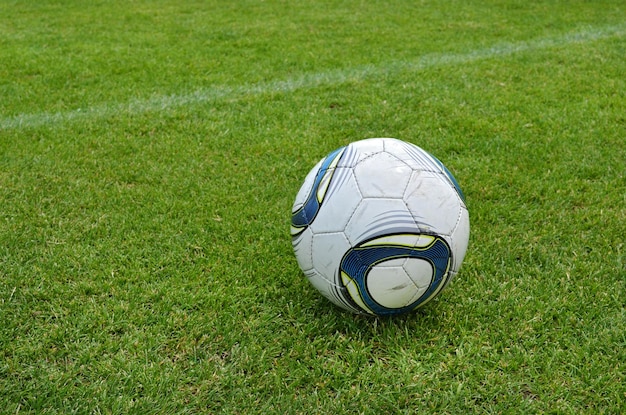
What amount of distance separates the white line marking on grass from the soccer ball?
10.1ft

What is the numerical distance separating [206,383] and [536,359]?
1.34 metres

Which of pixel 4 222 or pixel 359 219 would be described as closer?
pixel 359 219

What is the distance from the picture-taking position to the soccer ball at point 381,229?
2393 mm

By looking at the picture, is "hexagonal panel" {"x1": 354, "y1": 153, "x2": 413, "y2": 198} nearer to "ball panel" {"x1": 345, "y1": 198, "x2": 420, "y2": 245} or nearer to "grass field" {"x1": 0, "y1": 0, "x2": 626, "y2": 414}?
"ball panel" {"x1": 345, "y1": 198, "x2": 420, "y2": 245}

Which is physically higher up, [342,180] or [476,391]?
[342,180]

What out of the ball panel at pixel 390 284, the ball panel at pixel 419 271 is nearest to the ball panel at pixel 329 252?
the ball panel at pixel 390 284

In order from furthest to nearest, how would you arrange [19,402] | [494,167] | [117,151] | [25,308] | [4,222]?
[117,151], [494,167], [4,222], [25,308], [19,402]

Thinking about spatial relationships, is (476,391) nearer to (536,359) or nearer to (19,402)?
(536,359)

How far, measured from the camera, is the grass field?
92.9 inches

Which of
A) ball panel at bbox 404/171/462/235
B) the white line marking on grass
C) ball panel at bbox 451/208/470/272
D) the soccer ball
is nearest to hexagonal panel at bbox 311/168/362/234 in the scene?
the soccer ball

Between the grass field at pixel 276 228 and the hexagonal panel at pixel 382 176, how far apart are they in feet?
2.04

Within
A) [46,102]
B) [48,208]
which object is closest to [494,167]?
[48,208]

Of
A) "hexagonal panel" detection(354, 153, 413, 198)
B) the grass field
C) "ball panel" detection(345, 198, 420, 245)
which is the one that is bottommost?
the grass field

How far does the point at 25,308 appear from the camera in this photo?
8.93 ft
